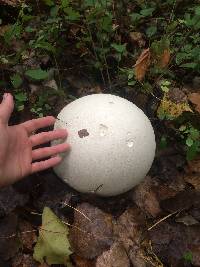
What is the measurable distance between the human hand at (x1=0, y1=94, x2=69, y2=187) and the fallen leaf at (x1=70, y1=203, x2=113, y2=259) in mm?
429

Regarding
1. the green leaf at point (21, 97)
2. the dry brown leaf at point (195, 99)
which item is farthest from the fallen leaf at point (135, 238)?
the green leaf at point (21, 97)

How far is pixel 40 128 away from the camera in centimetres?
319

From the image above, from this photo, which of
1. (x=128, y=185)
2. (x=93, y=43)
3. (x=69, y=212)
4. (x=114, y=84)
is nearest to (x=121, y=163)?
(x=128, y=185)

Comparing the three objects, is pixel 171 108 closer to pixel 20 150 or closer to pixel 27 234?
pixel 20 150

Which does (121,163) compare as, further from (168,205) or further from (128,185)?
(168,205)

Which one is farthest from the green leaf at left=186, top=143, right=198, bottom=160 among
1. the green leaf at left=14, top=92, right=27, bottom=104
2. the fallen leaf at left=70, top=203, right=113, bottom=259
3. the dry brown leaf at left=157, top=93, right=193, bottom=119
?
the green leaf at left=14, top=92, right=27, bottom=104

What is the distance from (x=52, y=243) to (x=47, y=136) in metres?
0.73

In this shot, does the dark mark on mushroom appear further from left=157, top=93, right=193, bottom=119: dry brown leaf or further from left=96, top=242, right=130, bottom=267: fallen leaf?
left=157, top=93, right=193, bottom=119: dry brown leaf

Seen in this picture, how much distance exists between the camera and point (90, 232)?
9.32 feet

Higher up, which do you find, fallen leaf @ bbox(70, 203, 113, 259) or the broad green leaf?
the broad green leaf

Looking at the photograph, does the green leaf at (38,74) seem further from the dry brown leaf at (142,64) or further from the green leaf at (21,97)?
the dry brown leaf at (142,64)

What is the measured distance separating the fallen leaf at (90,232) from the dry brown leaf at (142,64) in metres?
1.27

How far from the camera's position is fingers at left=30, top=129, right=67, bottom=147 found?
279 centimetres

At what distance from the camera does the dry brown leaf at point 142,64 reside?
3.56 metres
